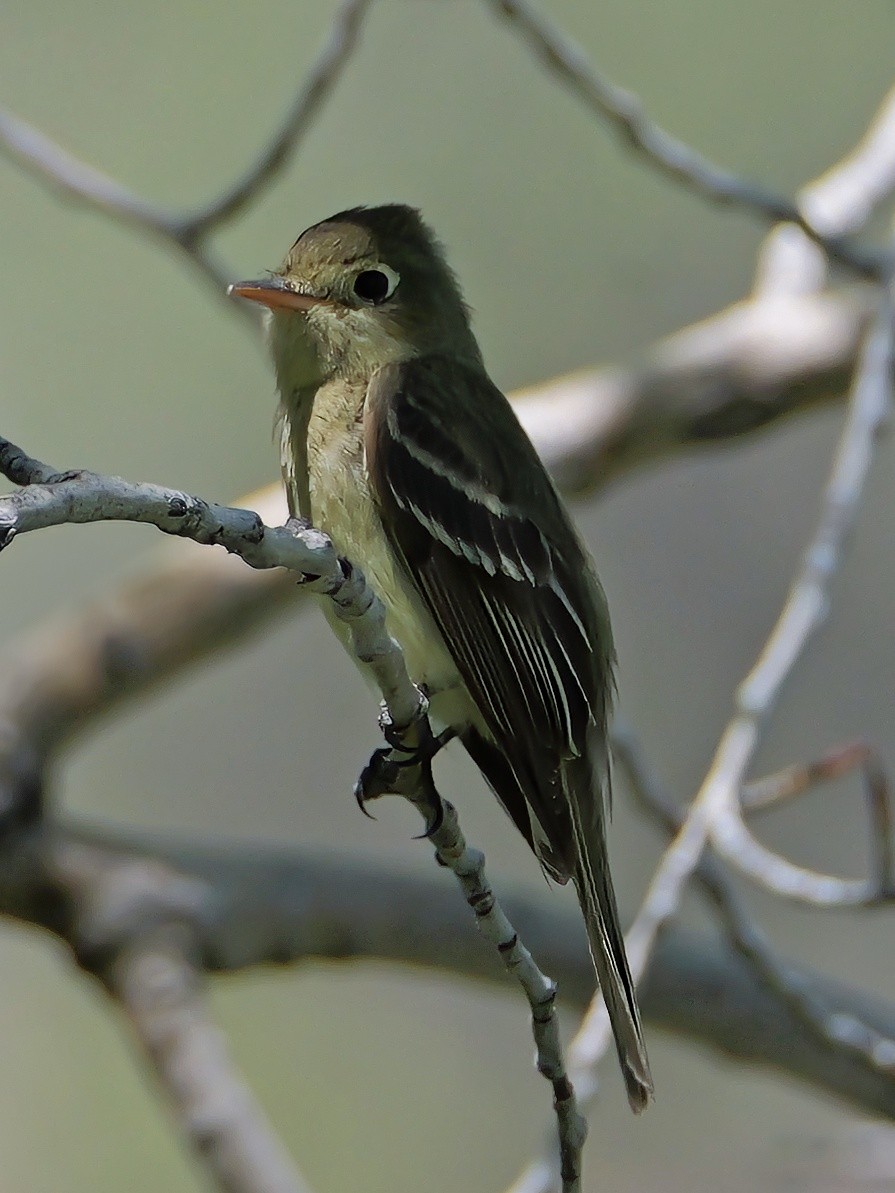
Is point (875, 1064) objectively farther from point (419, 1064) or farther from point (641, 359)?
point (419, 1064)

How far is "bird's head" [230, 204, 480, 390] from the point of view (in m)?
2.80

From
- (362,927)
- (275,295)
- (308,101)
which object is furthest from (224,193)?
(362,927)

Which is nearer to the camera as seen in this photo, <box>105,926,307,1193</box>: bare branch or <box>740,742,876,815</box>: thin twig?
<box>740,742,876,815</box>: thin twig

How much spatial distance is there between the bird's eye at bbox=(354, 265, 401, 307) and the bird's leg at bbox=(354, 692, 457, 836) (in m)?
0.88

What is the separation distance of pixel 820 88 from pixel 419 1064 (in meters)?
4.41

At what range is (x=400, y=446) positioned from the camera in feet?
8.63

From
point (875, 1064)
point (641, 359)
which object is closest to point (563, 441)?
point (641, 359)

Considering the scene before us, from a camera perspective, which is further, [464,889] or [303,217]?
[303,217]

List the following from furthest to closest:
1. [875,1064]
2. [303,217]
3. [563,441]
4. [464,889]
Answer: [303,217], [563,441], [875,1064], [464,889]

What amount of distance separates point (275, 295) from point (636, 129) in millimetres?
1347

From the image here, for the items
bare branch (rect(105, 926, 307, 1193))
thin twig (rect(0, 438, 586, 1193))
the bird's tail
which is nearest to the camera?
thin twig (rect(0, 438, 586, 1193))

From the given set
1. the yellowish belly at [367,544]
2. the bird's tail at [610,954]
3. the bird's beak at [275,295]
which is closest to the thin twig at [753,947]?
the bird's tail at [610,954]

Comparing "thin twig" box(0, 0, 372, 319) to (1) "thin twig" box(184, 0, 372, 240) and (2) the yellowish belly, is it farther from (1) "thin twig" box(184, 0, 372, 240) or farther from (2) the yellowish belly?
(2) the yellowish belly

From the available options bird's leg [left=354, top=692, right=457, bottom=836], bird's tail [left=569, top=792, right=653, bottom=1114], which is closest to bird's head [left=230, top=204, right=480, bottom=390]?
bird's leg [left=354, top=692, right=457, bottom=836]
